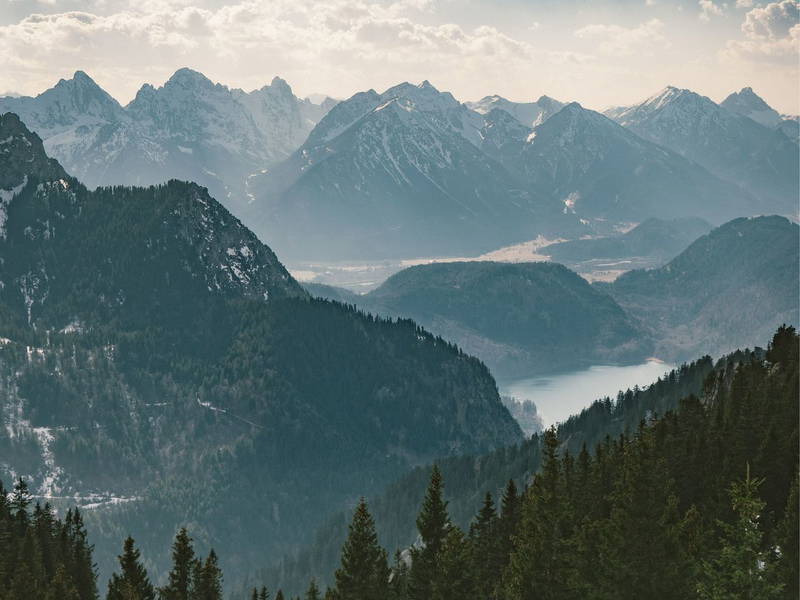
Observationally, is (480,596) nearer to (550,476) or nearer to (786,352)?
(550,476)

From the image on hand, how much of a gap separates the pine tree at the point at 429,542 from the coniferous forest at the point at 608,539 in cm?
11

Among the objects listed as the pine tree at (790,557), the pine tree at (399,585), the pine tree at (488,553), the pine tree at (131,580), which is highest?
the pine tree at (790,557)

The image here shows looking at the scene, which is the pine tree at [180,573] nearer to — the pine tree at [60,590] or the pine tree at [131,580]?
the pine tree at [131,580]

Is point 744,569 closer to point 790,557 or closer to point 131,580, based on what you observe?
point 790,557

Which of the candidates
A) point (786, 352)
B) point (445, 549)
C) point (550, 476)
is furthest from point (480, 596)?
point (786, 352)

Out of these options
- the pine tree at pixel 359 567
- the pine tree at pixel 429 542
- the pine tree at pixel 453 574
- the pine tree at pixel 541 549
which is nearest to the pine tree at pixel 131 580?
the pine tree at pixel 359 567

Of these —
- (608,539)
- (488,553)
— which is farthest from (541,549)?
(488,553)

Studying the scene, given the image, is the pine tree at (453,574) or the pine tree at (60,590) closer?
the pine tree at (453,574)

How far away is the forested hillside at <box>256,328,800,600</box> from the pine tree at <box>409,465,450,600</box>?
0.34 ft

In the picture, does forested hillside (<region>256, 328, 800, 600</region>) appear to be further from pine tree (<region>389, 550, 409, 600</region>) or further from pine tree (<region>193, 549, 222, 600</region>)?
pine tree (<region>193, 549, 222, 600</region>)

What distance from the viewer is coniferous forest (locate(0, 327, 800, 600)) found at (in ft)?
281

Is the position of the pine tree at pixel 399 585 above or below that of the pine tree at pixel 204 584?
below

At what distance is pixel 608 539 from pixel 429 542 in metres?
19.4

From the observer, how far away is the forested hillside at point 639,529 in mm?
80750
